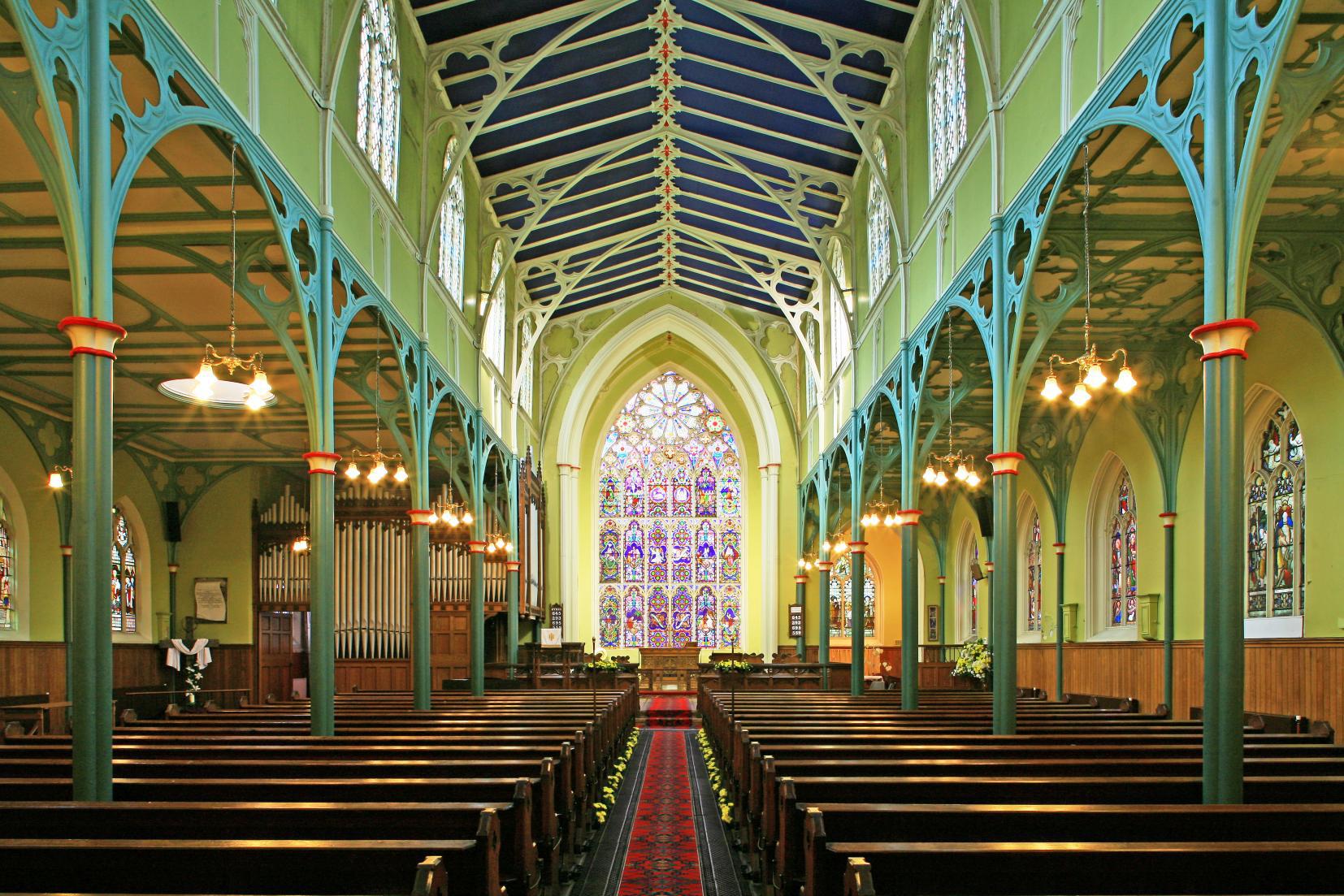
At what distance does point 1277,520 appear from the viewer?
1505 cm

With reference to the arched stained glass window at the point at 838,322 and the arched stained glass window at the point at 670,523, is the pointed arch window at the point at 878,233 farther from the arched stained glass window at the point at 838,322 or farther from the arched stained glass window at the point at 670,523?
the arched stained glass window at the point at 670,523

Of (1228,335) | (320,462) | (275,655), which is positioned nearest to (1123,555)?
(1228,335)

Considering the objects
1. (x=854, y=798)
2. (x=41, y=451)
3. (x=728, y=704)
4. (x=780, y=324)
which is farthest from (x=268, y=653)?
(x=854, y=798)

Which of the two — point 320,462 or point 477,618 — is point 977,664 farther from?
point 320,462

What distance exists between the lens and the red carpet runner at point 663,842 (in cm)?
841

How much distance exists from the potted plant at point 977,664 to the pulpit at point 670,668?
35.1 feet

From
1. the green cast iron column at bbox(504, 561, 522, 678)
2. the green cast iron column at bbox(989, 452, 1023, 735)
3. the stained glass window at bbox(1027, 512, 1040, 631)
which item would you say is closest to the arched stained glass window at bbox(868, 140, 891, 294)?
the green cast iron column at bbox(989, 452, 1023, 735)

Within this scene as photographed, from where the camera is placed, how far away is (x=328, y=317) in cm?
1191

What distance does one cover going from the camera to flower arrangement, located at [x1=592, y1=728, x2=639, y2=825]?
11039mm

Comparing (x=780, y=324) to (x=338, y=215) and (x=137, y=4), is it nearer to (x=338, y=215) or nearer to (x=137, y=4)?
A: (x=338, y=215)

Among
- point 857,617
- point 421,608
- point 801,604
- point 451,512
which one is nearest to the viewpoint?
point 421,608

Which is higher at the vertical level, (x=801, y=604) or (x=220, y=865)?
(x=220, y=865)

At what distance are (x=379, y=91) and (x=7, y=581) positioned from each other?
1083cm

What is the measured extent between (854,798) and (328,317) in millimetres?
8129
